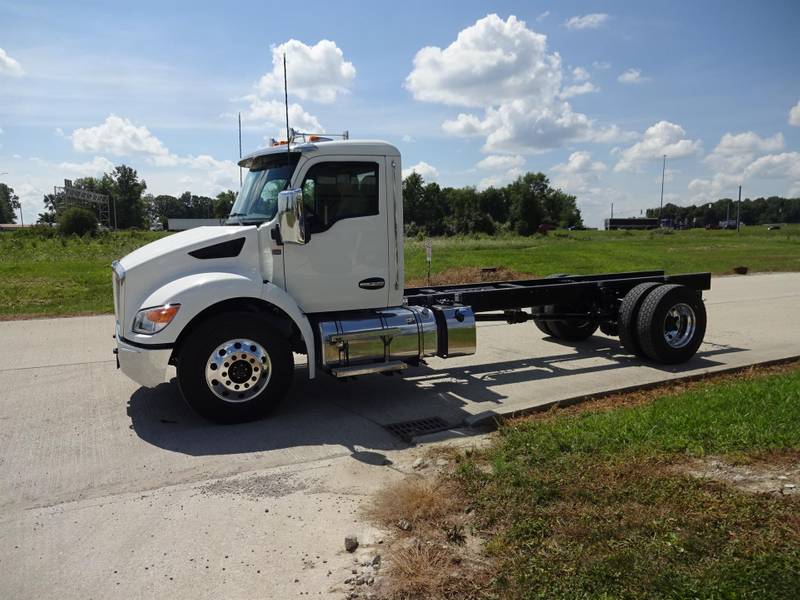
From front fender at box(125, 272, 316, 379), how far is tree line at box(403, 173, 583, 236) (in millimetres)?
53499

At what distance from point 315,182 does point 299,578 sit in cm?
404

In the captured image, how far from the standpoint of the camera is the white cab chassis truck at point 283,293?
579cm

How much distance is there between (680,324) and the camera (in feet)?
28.3

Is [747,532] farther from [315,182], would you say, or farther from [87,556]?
[315,182]

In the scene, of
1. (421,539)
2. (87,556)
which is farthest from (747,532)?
(87,556)

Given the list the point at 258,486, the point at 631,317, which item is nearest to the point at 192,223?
the point at 258,486

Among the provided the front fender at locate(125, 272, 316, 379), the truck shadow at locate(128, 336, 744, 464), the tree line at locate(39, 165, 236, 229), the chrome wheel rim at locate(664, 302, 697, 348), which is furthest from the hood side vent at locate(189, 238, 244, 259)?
the tree line at locate(39, 165, 236, 229)

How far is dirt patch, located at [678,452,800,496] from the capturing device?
4148 mm

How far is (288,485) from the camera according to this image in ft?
15.2

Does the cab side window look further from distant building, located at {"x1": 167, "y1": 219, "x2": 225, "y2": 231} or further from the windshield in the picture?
distant building, located at {"x1": 167, "y1": 219, "x2": 225, "y2": 231}

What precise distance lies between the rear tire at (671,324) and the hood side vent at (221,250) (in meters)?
5.29

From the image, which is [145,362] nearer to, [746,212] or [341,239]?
[341,239]

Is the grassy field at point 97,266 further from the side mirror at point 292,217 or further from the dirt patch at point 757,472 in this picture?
the dirt patch at point 757,472

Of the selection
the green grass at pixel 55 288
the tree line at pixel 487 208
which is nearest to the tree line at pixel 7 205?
the tree line at pixel 487 208
